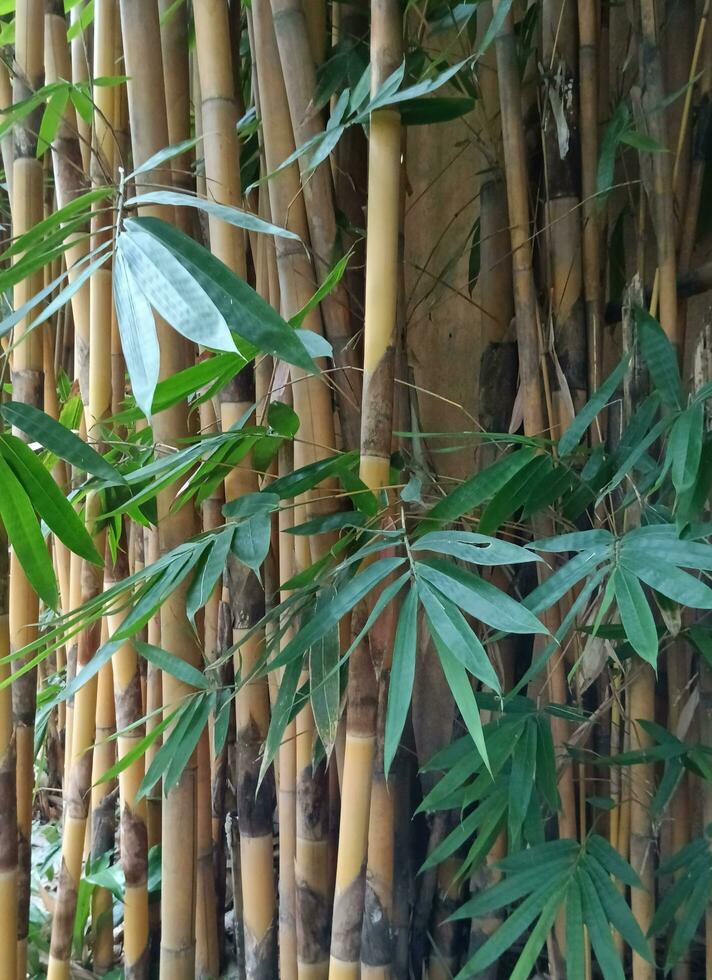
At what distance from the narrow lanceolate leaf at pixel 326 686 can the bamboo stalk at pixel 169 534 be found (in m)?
0.18

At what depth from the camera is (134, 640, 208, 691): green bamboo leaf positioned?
67 centimetres

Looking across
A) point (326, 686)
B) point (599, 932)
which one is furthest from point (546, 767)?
point (326, 686)

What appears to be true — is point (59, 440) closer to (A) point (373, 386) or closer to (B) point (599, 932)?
(A) point (373, 386)

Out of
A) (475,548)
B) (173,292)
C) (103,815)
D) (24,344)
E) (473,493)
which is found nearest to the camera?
(173,292)

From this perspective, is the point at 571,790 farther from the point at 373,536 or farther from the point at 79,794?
the point at 79,794

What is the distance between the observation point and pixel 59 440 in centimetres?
53

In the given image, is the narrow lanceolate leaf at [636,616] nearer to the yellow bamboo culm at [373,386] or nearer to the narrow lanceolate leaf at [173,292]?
the yellow bamboo culm at [373,386]

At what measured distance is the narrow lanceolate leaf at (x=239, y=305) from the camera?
0.44 metres

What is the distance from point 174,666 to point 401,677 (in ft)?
0.89

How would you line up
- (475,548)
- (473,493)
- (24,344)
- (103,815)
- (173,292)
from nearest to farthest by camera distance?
(173,292) < (475,548) < (473,493) < (24,344) < (103,815)

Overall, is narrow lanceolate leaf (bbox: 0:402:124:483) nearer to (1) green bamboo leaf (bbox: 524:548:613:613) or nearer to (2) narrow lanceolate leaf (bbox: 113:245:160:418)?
(2) narrow lanceolate leaf (bbox: 113:245:160:418)

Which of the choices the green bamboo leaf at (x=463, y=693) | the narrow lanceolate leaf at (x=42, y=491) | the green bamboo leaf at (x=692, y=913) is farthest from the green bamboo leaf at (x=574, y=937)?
the narrow lanceolate leaf at (x=42, y=491)

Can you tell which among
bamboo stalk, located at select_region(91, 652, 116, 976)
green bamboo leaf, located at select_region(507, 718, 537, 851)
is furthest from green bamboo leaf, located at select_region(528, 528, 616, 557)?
bamboo stalk, located at select_region(91, 652, 116, 976)

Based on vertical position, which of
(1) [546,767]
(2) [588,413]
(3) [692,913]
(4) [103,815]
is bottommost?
(4) [103,815]
